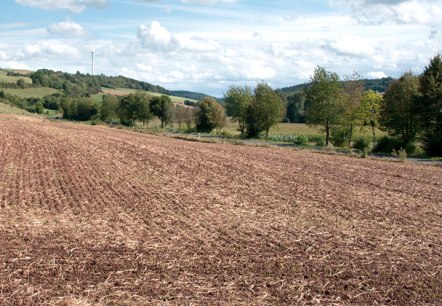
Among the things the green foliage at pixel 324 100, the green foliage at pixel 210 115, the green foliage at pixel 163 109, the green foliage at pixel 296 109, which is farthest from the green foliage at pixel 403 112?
the green foliage at pixel 296 109

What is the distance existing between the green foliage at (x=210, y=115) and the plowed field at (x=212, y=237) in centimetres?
5869

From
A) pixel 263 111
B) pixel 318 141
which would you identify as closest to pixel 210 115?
pixel 263 111

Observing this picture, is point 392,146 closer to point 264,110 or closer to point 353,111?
point 353,111

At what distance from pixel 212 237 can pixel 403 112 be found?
4046cm

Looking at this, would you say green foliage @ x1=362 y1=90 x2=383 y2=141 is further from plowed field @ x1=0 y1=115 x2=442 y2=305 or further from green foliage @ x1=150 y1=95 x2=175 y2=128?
green foliage @ x1=150 y1=95 x2=175 y2=128

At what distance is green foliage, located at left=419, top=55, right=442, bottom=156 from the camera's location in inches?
1626

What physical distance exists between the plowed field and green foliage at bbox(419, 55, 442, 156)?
21011 millimetres

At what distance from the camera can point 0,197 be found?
1506 centimetres

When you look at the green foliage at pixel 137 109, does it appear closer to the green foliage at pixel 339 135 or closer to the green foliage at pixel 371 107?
the green foliage at pixel 371 107

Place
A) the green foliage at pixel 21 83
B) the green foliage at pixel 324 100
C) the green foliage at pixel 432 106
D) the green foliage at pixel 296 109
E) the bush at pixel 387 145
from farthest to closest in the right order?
the green foliage at pixel 21 83 → the green foliage at pixel 296 109 → the green foliage at pixel 324 100 → the bush at pixel 387 145 → the green foliage at pixel 432 106

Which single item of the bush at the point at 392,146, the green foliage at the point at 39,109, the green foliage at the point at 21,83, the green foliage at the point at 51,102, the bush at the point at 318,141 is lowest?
the bush at the point at 318,141

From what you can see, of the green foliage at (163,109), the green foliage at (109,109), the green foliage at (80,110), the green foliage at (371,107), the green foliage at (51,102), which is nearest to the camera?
the green foliage at (371,107)

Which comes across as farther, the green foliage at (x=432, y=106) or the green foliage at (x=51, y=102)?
the green foliage at (x=51, y=102)

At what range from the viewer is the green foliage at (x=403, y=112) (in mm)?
47250
